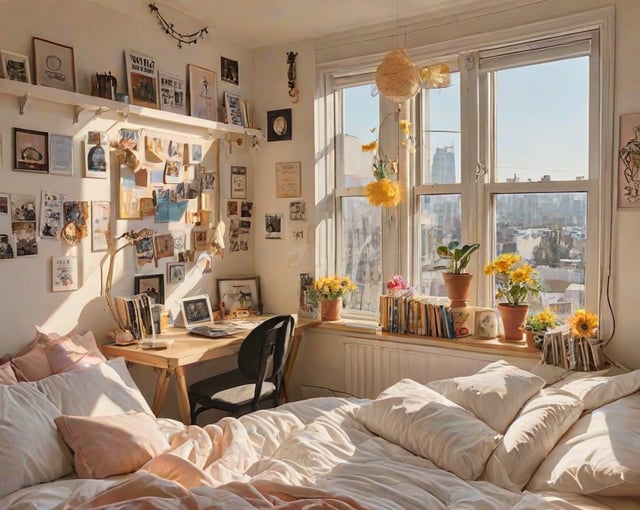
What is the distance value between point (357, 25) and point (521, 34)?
39.5 inches

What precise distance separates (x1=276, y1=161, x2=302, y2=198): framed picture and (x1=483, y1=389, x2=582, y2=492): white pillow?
6.98 ft

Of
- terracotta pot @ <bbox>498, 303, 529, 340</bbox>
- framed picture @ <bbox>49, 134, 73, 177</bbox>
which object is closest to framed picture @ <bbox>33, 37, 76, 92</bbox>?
framed picture @ <bbox>49, 134, 73, 177</bbox>

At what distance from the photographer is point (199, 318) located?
3.61m

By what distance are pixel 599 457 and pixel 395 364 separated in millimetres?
1626

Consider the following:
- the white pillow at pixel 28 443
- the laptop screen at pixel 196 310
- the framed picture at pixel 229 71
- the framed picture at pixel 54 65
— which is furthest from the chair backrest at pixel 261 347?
the framed picture at pixel 229 71

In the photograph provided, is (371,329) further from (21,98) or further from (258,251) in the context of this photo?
(21,98)

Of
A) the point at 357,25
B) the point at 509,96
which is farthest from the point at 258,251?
the point at 509,96

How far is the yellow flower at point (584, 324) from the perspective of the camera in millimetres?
2896

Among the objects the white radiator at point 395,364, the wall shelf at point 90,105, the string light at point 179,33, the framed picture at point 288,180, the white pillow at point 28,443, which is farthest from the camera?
the framed picture at point 288,180

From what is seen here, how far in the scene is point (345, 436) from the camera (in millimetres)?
2455

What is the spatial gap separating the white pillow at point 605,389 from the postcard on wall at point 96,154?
2476mm

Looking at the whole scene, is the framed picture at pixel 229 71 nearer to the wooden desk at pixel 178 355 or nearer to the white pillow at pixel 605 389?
the wooden desk at pixel 178 355

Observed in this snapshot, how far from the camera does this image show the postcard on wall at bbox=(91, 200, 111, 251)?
10.2ft

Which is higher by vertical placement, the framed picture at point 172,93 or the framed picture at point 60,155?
the framed picture at point 172,93
